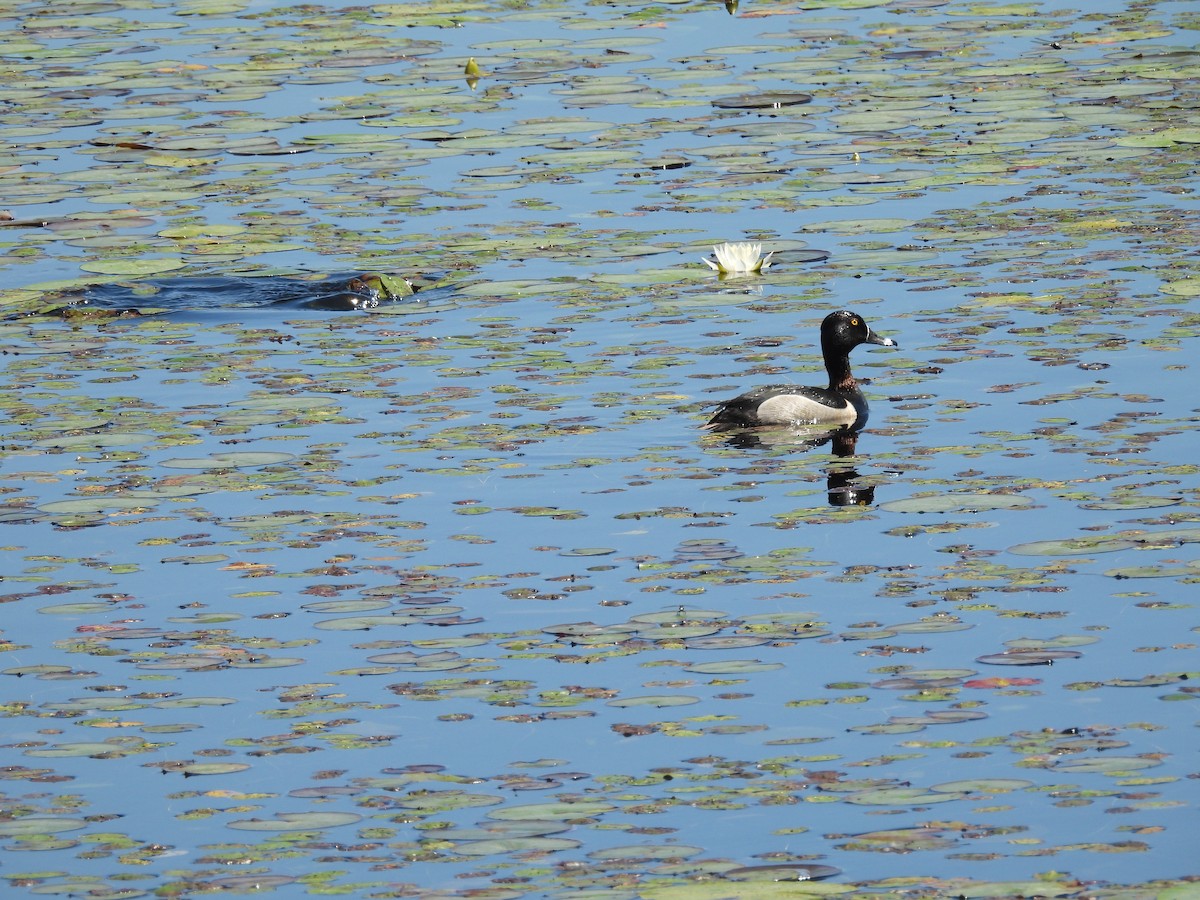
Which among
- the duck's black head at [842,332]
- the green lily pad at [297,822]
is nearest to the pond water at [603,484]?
the green lily pad at [297,822]

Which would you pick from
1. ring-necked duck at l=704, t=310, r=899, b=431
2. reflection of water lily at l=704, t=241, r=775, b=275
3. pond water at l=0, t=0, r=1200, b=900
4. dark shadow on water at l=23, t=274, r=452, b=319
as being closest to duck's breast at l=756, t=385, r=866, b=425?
ring-necked duck at l=704, t=310, r=899, b=431

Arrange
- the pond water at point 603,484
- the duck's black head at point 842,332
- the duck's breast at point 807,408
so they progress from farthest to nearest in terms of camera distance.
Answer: the duck's black head at point 842,332
the duck's breast at point 807,408
the pond water at point 603,484

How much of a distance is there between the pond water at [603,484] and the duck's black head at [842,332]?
1.15ft

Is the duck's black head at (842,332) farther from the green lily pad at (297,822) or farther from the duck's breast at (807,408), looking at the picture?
the green lily pad at (297,822)

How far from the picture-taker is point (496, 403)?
1094 centimetres

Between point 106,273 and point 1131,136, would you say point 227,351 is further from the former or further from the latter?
point 1131,136

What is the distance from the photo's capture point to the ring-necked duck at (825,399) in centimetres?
1038

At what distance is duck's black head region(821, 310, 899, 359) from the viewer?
1107cm

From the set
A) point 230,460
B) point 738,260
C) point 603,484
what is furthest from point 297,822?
point 738,260

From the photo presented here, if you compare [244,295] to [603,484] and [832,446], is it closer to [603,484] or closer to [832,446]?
[603,484]

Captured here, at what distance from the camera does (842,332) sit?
11070mm

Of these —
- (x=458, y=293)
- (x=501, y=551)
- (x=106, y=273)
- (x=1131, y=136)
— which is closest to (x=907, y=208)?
(x=1131, y=136)

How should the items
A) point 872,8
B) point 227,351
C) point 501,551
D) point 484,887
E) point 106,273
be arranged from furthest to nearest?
point 872,8 < point 106,273 < point 227,351 < point 501,551 < point 484,887

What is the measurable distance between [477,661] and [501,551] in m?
1.29
